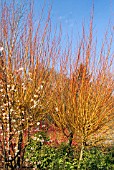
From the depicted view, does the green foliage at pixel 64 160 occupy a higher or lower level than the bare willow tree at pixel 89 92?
lower

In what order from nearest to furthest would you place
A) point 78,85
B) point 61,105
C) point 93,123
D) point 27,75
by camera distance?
point 93,123 < point 78,85 < point 61,105 < point 27,75

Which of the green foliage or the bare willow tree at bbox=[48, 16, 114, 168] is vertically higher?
the bare willow tree at bbox=[48, 16, 114, 168]

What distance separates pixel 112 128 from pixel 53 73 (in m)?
1.92

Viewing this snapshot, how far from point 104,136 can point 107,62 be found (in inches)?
82.5

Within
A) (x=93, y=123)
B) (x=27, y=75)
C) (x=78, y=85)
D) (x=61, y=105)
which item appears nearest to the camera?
(x=93, y=123)

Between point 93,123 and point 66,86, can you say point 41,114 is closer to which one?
point 66,86

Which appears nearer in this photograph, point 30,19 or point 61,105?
point 30,19

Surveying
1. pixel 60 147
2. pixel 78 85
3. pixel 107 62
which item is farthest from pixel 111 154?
pixel 107 62

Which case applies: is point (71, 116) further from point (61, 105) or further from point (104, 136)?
point (104, 136)

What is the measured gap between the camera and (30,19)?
451 centimetres

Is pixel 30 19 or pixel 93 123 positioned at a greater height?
pixel 30 19

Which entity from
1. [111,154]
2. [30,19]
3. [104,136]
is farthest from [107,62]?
[111,154]

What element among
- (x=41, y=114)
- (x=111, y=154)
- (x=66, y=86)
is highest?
(x=66, y=86)

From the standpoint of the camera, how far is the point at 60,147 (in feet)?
17.7
